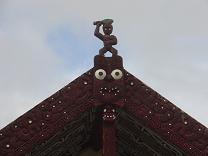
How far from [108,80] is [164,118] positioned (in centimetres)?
65

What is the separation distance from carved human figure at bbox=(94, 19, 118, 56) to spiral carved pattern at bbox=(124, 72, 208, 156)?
301 mm

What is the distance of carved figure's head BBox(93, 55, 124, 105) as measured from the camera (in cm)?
530

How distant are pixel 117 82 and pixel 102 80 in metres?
0.15

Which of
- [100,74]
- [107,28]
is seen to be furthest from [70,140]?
[107,28]

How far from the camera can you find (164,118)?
5363mm

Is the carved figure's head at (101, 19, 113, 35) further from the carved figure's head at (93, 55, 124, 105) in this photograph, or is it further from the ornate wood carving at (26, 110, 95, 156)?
the ornate wood carving at (26, 110, 95, 156)

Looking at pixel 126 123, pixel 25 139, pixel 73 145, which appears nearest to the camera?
pixel 25 139

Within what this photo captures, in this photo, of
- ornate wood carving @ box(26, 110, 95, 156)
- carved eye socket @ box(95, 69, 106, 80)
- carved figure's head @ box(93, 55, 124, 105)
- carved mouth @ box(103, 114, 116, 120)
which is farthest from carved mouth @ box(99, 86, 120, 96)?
ornate wood carving @ box(26, 110, 95, 156)

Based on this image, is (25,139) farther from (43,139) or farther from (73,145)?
(73,145)

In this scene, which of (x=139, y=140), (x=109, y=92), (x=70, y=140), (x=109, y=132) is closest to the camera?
(x=109, y=132)

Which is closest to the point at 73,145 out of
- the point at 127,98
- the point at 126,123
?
the point at 126,123

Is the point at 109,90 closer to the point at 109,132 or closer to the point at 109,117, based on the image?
the point at 109,117

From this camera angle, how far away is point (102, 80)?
5.33 metres

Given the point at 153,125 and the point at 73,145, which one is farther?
the point at 73,145
